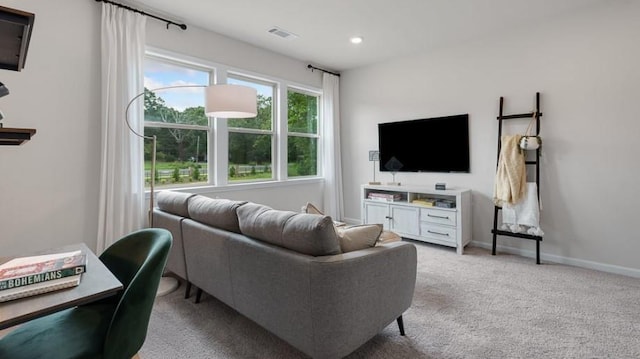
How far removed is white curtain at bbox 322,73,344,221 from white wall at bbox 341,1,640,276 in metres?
1.59

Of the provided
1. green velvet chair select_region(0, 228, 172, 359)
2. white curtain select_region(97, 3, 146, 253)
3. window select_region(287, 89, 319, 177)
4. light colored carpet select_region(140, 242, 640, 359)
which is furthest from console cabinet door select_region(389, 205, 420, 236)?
green velvet chair select_region(0, 228, 172, 359)

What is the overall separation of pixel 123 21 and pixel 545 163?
4619 mm

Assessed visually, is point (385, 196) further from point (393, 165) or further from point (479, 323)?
point (479, 323)

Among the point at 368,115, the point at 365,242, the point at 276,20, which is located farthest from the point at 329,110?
the point at 365,242

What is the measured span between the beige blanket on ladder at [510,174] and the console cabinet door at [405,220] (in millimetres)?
958

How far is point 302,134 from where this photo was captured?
16.3 feet

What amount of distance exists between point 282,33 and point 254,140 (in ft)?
4.73

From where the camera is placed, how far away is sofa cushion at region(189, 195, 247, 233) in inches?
80.6

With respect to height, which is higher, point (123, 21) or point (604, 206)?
point (123, 21)

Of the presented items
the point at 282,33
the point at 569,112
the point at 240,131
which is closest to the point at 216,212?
the point at 240,131

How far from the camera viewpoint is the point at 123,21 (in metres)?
2.93

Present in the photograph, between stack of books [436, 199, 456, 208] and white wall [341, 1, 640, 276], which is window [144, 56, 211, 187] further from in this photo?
white wall [341, 1, 640, 276]

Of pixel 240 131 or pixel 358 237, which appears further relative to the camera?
pixel 240 131

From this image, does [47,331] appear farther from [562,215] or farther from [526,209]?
[562,215]
